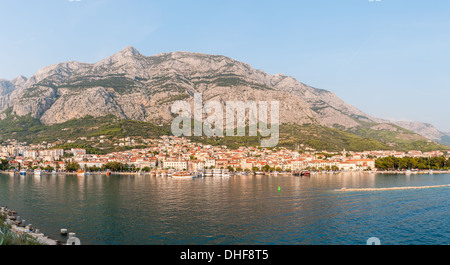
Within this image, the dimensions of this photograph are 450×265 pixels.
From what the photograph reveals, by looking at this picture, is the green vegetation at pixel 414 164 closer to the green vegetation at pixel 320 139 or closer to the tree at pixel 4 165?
the green vegetation at pixel 320 139

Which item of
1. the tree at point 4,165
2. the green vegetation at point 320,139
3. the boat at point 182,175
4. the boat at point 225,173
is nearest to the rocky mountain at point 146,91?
the green vegetation at point 320,139

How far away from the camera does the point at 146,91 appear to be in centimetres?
15375

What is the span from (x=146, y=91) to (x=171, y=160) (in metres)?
76.7

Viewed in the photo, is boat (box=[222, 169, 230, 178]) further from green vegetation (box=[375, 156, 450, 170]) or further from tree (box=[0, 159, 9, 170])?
tree (box=[0, 159, 9, 170])

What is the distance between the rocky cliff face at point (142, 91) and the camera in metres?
131

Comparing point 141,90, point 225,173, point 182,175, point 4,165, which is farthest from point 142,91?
point 182,175

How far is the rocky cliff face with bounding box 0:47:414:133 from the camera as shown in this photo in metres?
131

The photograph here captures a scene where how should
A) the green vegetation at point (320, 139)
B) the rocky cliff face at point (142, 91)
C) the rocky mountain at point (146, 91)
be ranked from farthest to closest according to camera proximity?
the rocky mountain at point (146, 91), the rocky cliff face at point (142, 91), the green vegetation at point (320, 139)

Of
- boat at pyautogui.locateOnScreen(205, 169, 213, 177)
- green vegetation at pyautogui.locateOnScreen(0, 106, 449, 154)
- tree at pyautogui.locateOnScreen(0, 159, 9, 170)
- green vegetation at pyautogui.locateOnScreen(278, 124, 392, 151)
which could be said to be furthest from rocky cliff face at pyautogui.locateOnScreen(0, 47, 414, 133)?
boat at pyautogui.locateOnScreen(205, 169, 213, 177)

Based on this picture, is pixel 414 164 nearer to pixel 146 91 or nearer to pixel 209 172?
pixel 209 172

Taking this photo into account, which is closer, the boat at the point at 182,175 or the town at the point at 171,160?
the boat at the point at 182,175
